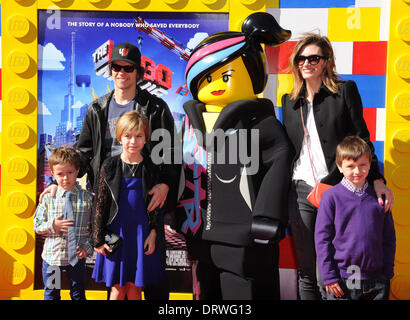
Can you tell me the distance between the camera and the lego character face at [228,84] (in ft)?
5.57

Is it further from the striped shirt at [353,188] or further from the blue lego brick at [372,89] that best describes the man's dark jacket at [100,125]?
the blue lego brick at [372,89]

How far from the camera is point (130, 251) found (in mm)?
1644

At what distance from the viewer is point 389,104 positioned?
2.12m

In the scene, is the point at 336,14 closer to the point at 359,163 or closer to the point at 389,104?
the point at 389,104

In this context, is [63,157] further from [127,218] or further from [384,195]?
[384,195]

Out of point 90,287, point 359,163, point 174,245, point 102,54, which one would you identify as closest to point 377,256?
point 359,163

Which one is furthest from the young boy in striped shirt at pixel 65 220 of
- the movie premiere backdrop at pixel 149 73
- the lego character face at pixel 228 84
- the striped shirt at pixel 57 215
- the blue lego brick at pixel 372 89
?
the blue lego brick at pixel 372 89

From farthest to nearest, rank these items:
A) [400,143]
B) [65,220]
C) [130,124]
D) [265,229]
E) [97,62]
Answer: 1. [97,62]
2. [400,143]
3. [65,220]
4. [130,124]
5. [265,229]

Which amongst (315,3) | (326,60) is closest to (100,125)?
(326,60)

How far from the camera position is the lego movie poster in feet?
7.22

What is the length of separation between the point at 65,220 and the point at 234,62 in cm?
107

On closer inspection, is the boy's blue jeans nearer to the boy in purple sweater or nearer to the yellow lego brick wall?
the boy in purple sweater

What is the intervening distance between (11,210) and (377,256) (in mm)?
1941

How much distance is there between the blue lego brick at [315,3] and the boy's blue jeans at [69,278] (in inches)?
69.8
